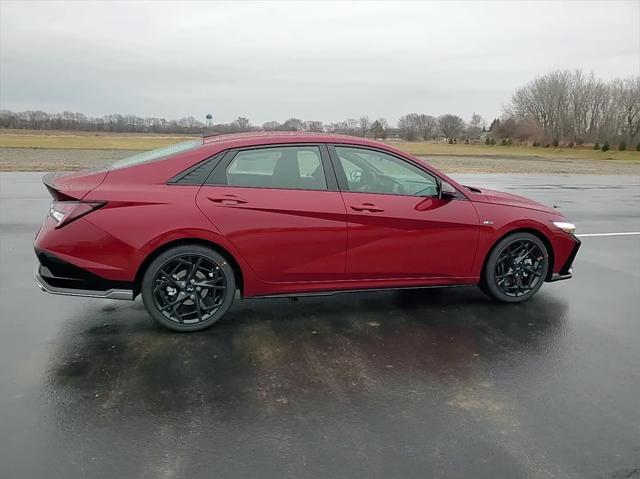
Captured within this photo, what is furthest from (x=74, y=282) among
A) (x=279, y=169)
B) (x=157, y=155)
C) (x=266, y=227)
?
(x=279, y=169)

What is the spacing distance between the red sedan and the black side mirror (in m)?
0.01

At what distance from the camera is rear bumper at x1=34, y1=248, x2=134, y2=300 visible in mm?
4008

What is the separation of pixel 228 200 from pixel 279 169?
53cm

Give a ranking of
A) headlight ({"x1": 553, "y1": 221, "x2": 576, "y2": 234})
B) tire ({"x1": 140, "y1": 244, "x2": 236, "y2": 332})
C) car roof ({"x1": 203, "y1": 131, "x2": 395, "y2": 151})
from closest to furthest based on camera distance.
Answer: tire ({"x1": 140, "y1": 244, "x2": 236, "y2": 332}) < car roof ({"x1": 203, "y1": 131, "x2": 395, "y2": 151}) < headlight ({"x1": 553, "y1": 221, "x2": 576, "y2": 234})

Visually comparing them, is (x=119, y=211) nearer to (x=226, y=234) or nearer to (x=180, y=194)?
(x=180, y=194)

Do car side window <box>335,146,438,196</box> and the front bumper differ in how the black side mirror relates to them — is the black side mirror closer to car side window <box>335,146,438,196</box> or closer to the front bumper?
car side window <box>335,146,438,196</box>

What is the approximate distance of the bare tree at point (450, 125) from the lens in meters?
106

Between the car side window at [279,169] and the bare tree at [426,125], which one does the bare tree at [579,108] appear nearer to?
the bare tree at [426,125]

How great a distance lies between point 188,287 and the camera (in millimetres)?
4180

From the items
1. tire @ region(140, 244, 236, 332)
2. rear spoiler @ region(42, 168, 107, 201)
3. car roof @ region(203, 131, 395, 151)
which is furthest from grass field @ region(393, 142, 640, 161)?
rear spoiler @ region(42, 168, 107, 201)

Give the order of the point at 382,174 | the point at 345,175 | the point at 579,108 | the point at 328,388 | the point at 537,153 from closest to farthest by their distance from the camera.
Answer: the point at 328,388 → the point at 345,175 → the point at 382,174 → the point at 537,153 → the point at 579,108

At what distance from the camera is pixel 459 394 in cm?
335

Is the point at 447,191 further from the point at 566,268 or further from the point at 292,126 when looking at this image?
the point at 292,126

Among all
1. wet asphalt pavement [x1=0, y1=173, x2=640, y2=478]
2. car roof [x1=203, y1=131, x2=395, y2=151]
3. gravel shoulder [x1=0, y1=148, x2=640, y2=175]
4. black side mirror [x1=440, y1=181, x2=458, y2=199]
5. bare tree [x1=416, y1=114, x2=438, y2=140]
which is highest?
bare tree [x1=416, y1=114, x2=438, y2=140]
